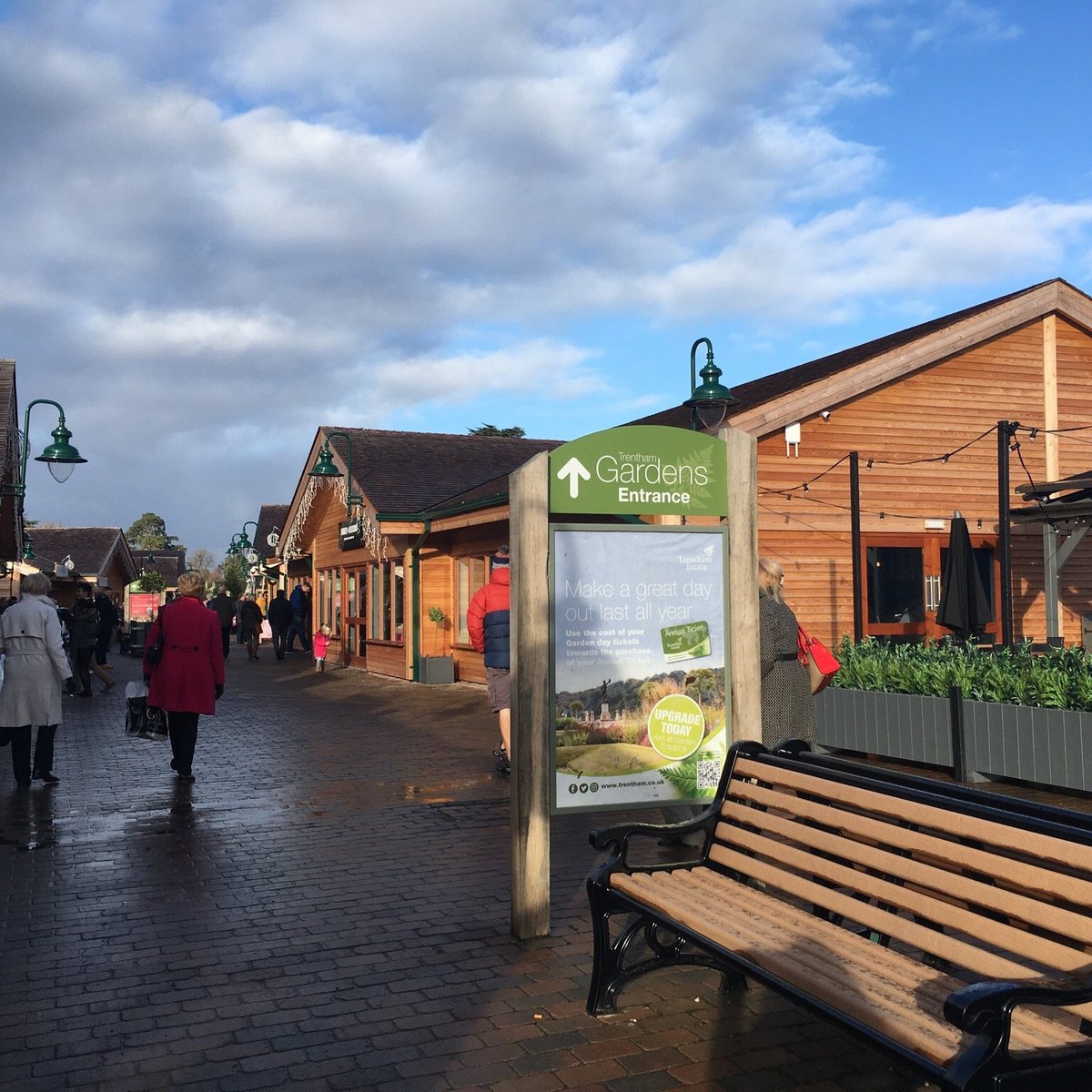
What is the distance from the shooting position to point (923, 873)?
381 centimetres

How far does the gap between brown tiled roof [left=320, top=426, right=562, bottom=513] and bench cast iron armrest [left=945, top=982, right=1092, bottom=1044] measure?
19184 millimetres

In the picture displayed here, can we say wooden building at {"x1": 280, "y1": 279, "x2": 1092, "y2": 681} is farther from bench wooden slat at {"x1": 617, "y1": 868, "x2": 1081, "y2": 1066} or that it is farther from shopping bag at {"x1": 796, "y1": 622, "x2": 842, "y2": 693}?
bench wooden slat at {"x1": 617, "y1": 868, "x2": 1081, "y2": 1066}

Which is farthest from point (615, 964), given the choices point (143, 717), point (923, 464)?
point (923, 464)

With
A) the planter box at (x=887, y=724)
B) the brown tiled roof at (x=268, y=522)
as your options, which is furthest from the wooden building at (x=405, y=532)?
the brown tiled roof at (x=268, y=522)

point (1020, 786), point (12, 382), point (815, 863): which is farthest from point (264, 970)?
point (12, 382)

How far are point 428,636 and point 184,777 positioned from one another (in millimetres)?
12073

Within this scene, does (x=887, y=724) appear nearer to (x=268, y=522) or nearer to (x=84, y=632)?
(x=84, y=632)

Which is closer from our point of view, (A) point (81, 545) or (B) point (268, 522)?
(B) point (268, 522)

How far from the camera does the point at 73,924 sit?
232 inches

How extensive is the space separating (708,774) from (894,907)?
5.52ft

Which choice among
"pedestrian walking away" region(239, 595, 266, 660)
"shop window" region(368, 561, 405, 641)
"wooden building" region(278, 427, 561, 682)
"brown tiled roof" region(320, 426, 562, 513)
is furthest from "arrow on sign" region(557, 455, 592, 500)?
"pedestrian walking away" region(239, 595, 266, 660)

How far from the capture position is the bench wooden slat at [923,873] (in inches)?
127

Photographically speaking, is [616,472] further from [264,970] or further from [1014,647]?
[1014,647]

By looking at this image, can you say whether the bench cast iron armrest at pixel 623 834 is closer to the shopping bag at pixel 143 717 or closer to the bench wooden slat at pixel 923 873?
the bench wooden slat at pixel 923 873
